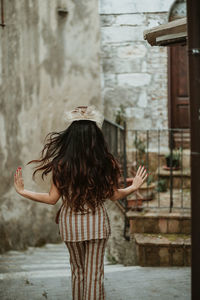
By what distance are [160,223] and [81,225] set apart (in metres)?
2.64

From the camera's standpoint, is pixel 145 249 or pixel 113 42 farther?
pixel 113 42

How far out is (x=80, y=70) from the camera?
21.9ft

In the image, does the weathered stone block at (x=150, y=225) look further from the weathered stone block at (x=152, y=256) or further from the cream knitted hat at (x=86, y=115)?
the cream knitted hat at (x=86, y=115)

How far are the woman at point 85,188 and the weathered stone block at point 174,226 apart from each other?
2493 millimetres

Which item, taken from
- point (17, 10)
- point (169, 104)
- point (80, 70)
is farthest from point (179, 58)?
point (17, 10)

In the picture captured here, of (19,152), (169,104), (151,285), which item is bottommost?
(151,285)

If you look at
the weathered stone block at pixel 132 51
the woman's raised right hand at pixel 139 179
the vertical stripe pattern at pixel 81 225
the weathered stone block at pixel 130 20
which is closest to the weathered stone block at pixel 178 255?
the woman's raised right hand at pixel 139 179

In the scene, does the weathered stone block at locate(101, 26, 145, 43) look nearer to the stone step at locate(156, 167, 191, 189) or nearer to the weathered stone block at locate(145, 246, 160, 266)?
the stone step at locate(156, 167, 191, 189)

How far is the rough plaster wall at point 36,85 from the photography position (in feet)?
18.6

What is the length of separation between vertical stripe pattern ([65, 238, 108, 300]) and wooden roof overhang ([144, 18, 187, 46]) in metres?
1.69

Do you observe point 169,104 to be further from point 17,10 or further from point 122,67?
point 17,10

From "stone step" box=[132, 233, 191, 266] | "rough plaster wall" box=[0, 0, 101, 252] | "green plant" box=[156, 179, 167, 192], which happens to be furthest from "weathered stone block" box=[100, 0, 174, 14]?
"stone step" box=[132, 233, 191, 266]

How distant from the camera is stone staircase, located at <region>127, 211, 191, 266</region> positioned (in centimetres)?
488

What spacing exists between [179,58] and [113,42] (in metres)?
1.29
